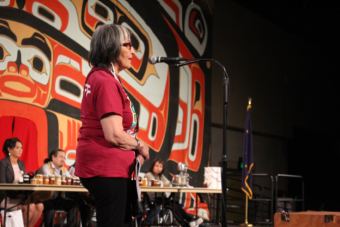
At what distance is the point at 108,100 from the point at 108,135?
0.12 metres

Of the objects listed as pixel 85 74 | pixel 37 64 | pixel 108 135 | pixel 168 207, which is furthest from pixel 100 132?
pixel 85 74

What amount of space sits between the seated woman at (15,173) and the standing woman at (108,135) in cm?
376

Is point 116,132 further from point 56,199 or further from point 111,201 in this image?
point 56,199

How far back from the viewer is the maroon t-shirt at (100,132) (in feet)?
6.49

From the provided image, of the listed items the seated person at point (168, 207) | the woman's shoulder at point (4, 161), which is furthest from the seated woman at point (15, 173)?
the seated person at point (168, 207)

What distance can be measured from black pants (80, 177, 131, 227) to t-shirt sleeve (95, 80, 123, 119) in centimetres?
22

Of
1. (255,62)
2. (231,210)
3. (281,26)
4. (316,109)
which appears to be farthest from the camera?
(316,109)

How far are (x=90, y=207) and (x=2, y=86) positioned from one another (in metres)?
1.62

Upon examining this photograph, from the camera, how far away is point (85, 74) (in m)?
7.40

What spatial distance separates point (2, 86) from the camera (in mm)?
6336

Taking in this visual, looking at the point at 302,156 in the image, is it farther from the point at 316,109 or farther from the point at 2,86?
the point at 2,86

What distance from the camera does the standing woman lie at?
6.40 ft

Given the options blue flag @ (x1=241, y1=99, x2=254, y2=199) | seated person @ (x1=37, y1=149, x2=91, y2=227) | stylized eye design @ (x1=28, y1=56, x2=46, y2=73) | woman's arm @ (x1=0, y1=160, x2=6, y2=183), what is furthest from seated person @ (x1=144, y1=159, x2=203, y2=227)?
woman's arm @ (x1=0, y1=160, x2=6, y2=183)

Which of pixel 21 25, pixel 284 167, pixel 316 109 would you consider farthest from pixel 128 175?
pixel 316 109
